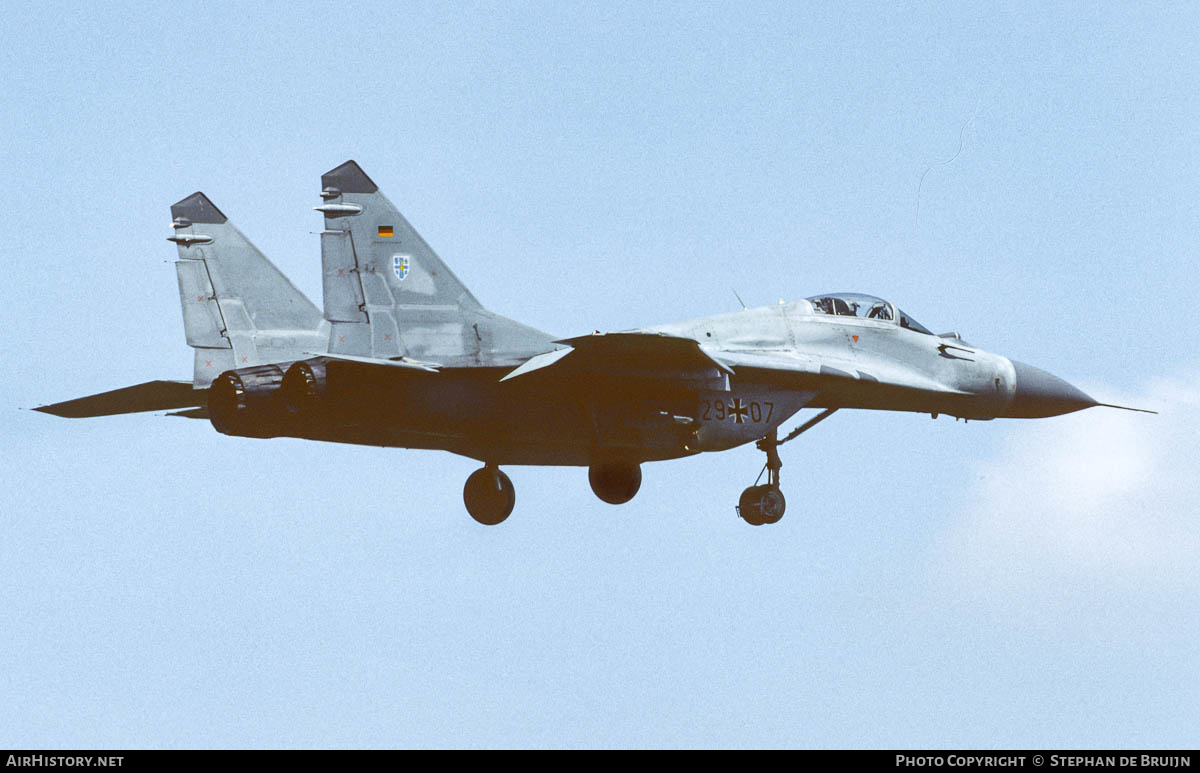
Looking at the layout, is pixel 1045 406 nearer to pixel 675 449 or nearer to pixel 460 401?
pixel 675 449

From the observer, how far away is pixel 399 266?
26.6 m

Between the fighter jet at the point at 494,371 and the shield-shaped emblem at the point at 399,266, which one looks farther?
the shield-shaped emblem at the point at 399,266

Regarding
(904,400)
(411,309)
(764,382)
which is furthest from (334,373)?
(904,400)

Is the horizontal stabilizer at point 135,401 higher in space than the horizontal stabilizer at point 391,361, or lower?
lower

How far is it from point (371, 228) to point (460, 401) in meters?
2.66

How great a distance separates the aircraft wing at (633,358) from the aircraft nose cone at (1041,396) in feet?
20.8

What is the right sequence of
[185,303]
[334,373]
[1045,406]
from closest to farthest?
[334,373] < [185,303] < [1045,406]

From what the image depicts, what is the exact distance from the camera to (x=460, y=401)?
26609 mm

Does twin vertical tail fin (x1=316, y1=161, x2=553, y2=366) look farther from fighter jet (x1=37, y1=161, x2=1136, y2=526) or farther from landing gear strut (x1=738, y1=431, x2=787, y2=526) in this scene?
landing gear strut (x1=738, y1=431, x2=787, y2=526)

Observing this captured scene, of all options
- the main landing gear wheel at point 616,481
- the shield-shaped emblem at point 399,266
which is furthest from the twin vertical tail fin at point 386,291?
the main landing gear wheel at point 616,481

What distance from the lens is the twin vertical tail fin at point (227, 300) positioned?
2931 centimetres

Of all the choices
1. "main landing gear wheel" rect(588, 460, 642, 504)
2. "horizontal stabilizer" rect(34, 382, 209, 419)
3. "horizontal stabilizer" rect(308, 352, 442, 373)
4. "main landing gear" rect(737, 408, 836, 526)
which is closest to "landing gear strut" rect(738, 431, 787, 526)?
"main landing gear" rect(737, 408, 836, 526)

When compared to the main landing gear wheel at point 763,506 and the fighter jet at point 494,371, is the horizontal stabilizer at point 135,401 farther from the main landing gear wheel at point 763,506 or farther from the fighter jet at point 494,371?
the main landing gear wheel at point 763,506

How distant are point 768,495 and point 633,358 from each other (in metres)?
4.33
